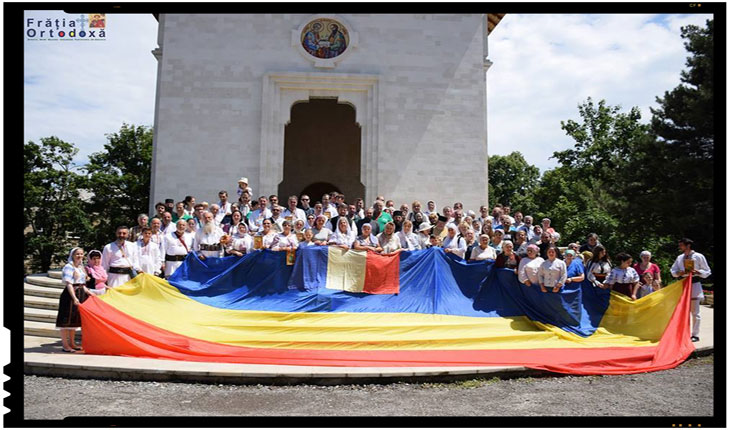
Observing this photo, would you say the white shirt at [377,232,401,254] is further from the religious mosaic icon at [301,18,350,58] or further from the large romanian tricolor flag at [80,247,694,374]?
the religious mosaic icon at [301,18,350,58]

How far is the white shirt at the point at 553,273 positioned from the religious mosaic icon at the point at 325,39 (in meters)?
11.4

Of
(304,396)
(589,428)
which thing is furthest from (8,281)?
(304,396)

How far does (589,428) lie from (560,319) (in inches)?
277

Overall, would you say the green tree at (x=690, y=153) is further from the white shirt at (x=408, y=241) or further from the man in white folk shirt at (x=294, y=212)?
the man in white folk shirt at (x=294, y=212)

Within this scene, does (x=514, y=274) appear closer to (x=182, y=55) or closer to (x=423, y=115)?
(x=423, y=115)

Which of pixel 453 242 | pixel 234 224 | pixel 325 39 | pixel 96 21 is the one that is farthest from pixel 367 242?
pixel 325 39

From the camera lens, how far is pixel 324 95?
18672 mm

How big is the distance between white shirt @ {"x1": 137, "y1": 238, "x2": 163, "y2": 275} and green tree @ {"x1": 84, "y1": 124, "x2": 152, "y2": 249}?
17330 mm

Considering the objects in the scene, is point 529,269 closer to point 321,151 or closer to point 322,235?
point 322,235

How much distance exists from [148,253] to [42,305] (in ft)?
9.47

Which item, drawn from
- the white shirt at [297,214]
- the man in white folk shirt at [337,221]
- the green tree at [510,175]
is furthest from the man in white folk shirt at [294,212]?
the green tree at [510,175]

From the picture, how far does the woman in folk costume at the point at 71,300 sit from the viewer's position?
8.70 metres

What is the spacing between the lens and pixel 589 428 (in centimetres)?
335

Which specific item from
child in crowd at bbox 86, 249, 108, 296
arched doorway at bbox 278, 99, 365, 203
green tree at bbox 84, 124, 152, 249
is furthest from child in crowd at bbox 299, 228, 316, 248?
green tree at bbox 84, 124, 152, 249
